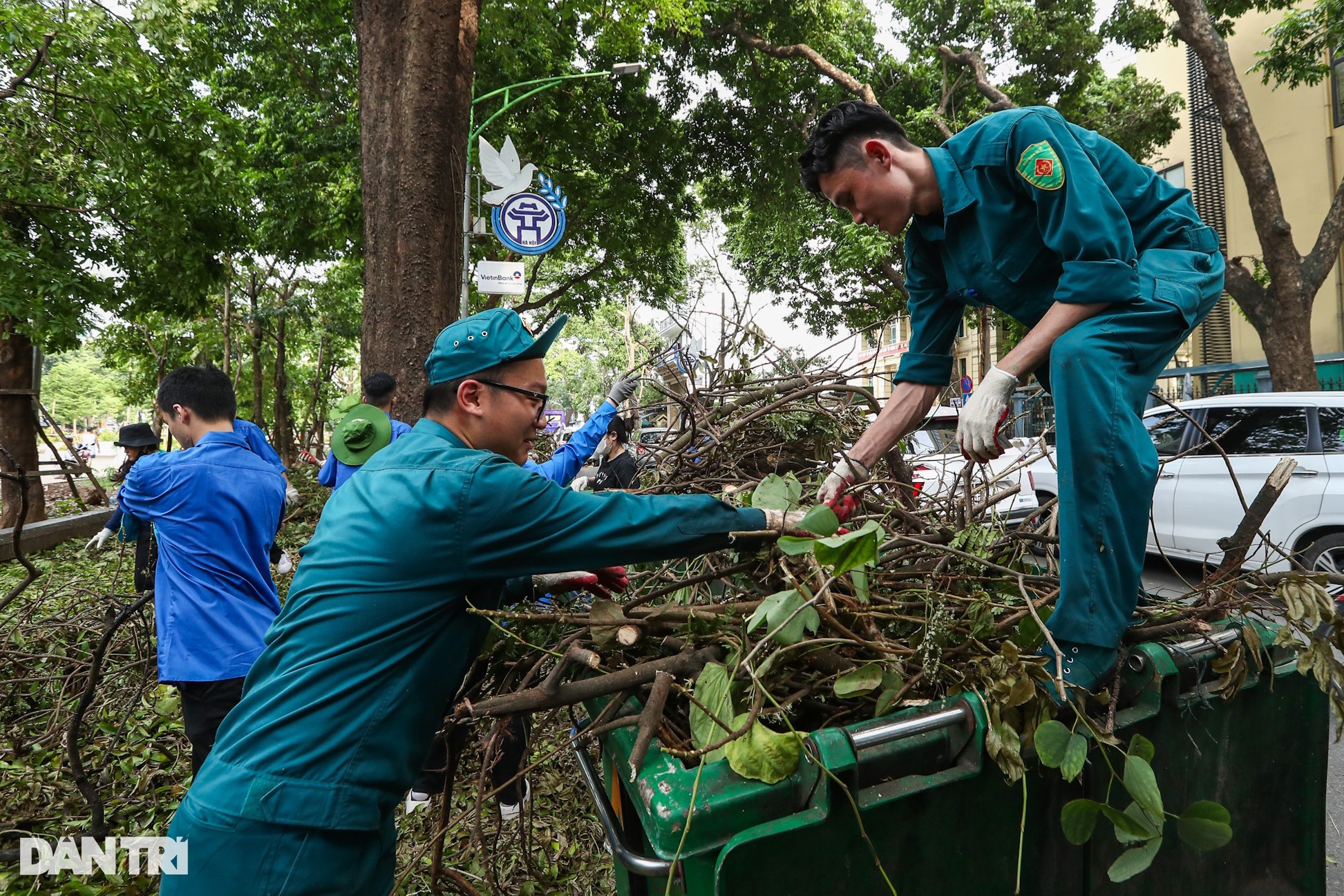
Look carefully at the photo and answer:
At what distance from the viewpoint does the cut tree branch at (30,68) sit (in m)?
6.19

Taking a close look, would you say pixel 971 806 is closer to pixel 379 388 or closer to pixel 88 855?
pixel 88 855

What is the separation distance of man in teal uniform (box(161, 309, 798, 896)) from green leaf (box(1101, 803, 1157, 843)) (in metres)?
0.82

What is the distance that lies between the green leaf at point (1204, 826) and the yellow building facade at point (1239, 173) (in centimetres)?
1696

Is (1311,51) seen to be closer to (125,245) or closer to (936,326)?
(936,326)

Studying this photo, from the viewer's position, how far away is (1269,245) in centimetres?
878

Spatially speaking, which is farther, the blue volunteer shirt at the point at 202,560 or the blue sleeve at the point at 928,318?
the blue volunteer shirt at the point at 202,560

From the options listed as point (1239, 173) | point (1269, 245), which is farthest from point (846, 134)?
point (1239, 173)

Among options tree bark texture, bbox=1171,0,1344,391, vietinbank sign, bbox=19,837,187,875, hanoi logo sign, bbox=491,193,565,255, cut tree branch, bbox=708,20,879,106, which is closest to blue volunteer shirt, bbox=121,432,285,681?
vietinbank sign, bbox=19,837,187,875

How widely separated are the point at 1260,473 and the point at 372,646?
6.65 m

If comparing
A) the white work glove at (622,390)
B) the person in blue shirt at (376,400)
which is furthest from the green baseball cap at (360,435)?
the white work glove at (622,390)

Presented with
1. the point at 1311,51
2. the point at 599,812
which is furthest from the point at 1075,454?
the point at 1311,51

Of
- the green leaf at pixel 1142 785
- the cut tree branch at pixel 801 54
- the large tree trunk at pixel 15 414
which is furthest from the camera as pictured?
the cut tree branch at pixel 801 54

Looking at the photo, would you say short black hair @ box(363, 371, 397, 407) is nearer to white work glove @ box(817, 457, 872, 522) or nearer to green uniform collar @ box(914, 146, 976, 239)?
white work glove @ box(817, 457, 872, 522)

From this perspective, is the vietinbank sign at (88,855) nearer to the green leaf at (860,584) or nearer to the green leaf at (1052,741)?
the green leaf at (860,584)
